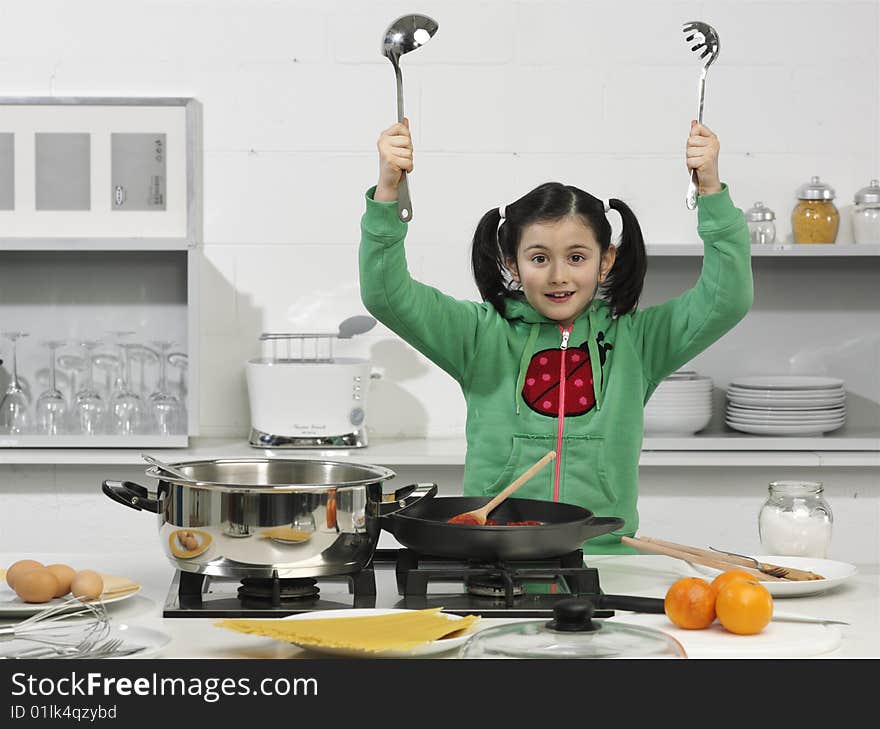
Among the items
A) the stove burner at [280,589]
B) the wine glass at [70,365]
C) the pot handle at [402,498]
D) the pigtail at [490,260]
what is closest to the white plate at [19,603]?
the stove burner at [280,589]

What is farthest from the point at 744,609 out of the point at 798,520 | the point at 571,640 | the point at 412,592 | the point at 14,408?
the point at 14,408

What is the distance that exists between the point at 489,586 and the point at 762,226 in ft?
7.14

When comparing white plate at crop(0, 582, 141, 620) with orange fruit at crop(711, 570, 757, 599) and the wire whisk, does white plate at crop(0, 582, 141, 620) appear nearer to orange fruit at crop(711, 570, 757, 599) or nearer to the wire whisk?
the wire whisk

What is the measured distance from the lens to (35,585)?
121 centimetres

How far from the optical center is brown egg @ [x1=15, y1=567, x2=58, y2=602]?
122 centimetres

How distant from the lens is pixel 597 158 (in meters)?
3.29

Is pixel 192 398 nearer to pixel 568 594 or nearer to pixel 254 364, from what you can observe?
pixel 254 364

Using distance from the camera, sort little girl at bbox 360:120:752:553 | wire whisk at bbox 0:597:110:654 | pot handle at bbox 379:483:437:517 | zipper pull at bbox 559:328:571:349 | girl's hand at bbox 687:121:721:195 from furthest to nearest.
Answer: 1. zipper pull at bbox 559:328:571:349
2. little girl at bbox 360:120:752:553
3. girl's hand at bbox 687:121:721:195
4. pot handle at bbox 379:483:437:517
5. wire whisk at bbox 0:597:110:654

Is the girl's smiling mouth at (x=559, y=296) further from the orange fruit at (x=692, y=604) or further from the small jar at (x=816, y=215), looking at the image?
the small jar at (x=816, y=215)

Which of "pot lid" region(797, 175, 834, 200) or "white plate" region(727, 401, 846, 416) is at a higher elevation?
"pot lid" region(797, 175, 834, 200)

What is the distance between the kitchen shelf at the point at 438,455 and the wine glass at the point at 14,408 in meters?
0.13

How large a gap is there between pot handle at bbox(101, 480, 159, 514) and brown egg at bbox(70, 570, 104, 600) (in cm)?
9

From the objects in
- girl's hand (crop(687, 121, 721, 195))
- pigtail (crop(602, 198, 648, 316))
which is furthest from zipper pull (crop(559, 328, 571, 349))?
girl's hand (crop(687, 121, 721, 195))

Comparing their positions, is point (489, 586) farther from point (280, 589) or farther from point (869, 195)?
point (869, 195)
